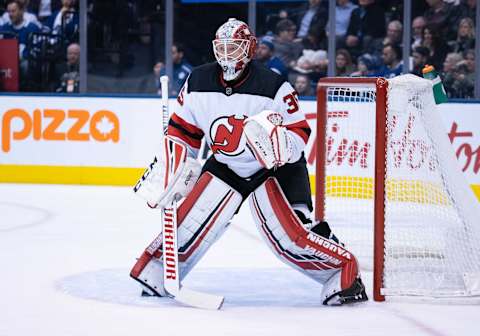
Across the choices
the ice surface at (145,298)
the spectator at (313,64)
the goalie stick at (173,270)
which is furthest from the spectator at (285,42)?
the goalie stick at (173,270)

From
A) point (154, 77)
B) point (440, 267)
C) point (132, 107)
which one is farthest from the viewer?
point (154, 77)

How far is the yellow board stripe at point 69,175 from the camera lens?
25.4ft

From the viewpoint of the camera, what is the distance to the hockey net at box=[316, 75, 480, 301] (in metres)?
3.72

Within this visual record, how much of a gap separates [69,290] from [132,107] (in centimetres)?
402

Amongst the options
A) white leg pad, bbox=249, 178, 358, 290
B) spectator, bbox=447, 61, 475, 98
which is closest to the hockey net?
white leg pad, bbox=249, 178, 358, 290

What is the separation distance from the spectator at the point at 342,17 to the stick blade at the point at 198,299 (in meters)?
5.15

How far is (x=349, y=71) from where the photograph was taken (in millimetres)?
8438

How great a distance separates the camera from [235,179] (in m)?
3.63

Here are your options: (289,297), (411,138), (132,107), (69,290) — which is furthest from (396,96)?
(132,107)

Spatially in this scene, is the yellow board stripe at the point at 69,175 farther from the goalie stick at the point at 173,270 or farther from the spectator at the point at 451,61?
the goalie stick at the point at 173,270

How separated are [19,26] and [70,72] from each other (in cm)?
64

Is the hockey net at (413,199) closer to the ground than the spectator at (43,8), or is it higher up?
closer to the ground

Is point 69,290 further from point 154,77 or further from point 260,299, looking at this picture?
point 154,77

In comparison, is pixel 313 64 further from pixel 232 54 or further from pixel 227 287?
pixel 232 54
